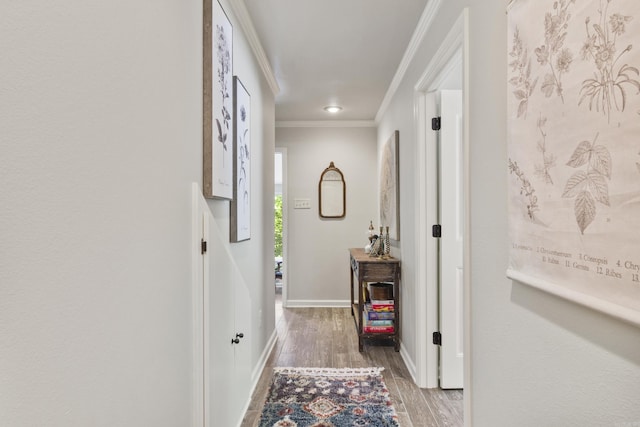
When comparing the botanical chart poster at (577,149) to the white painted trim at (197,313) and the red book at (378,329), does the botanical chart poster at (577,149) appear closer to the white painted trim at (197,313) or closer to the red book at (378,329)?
the white painted trim at (197,313)

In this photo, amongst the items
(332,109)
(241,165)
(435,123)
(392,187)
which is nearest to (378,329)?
(392,187)

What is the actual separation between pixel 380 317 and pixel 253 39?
2.54 meters

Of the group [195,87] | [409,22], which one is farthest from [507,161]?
[409,22]

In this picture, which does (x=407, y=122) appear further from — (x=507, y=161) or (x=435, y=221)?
(x=507, y=161)

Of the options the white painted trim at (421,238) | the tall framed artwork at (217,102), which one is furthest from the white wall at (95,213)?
the white painted trim at (421,238)

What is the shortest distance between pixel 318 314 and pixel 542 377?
12.4ft

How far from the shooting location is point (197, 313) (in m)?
1.52

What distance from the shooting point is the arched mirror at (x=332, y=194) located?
512 cm

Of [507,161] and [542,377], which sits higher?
[507,161]

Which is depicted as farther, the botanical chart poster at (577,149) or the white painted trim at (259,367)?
the white painted trim at (259,367)

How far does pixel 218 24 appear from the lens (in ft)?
5.82

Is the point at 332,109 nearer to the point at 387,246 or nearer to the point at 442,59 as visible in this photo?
the point at 387,246

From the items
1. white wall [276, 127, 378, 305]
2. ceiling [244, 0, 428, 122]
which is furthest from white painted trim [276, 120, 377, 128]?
ceiling [244, 0, 428, 122]

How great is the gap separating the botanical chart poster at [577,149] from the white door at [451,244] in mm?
1355
